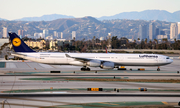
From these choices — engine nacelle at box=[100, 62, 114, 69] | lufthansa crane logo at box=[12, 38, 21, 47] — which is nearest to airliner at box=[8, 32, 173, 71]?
lufthansa crane logo at box=[12, 38, 21, 47]

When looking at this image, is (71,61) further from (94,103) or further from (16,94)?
(94,103)

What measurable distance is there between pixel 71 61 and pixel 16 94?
2383 centimetres

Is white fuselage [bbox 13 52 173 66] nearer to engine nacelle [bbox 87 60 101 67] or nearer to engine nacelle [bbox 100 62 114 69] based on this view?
engine nacelle [bbox 87 60 101 67]

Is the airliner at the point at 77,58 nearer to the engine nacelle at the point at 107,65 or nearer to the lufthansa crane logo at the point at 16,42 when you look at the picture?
the lufthansa crane logo at the point at 16,42

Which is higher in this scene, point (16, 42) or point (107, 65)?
point (16, 42)

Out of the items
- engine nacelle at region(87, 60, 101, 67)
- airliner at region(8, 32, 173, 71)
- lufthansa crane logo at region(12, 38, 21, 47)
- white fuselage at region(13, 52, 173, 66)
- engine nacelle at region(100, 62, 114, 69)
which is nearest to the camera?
engine nacelle at region(100, 62, 114, 69)

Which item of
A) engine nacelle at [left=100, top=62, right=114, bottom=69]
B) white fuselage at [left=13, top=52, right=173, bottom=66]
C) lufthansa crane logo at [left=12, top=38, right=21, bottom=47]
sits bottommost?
engine nacelle at [left=100, top=62, right=114, bottom=69]

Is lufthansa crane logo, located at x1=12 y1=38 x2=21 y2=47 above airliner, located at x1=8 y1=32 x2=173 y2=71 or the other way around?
above

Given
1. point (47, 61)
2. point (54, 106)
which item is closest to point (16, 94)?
point (54, 106)

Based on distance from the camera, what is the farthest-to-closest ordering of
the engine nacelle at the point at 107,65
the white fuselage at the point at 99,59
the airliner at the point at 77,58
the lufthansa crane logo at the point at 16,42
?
the lufthansa crane logo at the point at 16,42 < the white fuselage at the point at 99,59 < the airliner at the point at 77,58 < the engine nacelle at the point at 107,65

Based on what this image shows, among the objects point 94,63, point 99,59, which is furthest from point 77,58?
point 99,59

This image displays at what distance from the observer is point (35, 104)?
20.8 meters

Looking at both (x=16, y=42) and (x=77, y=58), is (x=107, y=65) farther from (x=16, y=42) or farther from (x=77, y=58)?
(x=16, y=42)

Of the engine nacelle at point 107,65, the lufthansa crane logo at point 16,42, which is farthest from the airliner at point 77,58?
the engine nacelle at point 107,65
